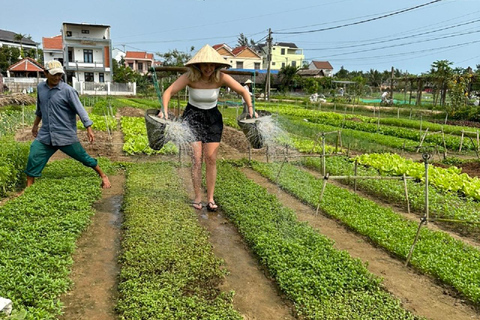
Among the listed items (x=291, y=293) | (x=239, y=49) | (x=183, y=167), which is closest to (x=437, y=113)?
(x=183, y=167)

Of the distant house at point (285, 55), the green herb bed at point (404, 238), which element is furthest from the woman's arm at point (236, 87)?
the distant house at point (285, 55)

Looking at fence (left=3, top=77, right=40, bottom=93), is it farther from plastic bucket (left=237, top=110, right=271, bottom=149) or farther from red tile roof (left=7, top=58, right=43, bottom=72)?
plastic bucket (left=237, top=110, right=271, bottom=149)

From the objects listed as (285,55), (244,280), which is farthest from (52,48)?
(244,280)

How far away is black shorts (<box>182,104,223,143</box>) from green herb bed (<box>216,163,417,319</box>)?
1084 mm

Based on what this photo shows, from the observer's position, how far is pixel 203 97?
514cm

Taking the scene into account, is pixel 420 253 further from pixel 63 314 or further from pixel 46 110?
pixel 46 110

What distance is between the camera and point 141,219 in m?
4.84

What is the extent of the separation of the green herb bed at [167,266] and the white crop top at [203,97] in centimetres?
145

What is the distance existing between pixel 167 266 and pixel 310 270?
137 centimetres

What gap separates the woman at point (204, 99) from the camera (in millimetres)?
4957

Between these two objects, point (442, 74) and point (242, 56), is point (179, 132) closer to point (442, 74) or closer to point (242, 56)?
point (442, 74)

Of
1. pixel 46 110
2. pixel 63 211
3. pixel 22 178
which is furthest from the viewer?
pixel 22 178

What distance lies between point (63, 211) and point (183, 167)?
12.1 ft

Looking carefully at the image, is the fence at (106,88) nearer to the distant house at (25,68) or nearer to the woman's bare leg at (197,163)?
the distant house at (25,68)
